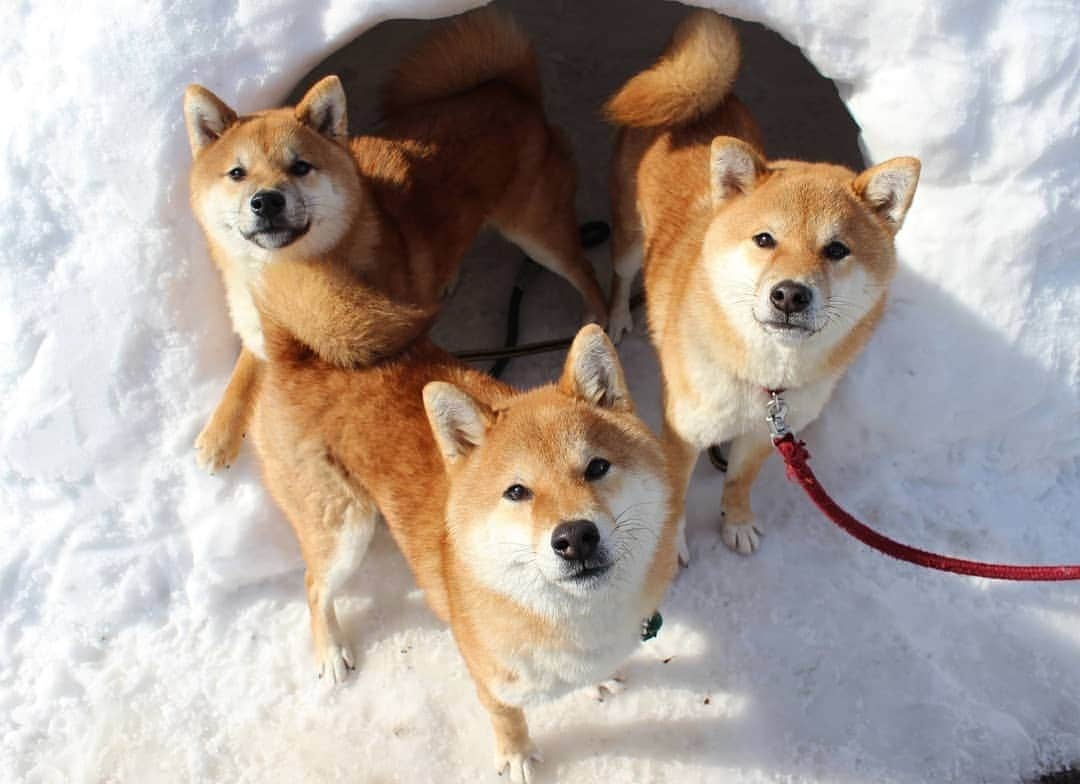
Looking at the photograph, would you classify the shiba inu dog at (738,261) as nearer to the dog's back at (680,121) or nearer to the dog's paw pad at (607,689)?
the dog's back at (680,121)

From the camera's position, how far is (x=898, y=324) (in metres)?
3.38

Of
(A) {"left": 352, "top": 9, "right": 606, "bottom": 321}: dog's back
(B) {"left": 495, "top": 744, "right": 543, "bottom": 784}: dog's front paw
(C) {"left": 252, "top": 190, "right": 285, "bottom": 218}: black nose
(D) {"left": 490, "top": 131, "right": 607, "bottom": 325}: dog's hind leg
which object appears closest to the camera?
(B) {"left": 495, "top": 744, "right": 543, "bottom": 784}: dog's front paw

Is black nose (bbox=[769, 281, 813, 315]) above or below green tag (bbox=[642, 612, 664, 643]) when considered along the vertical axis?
above

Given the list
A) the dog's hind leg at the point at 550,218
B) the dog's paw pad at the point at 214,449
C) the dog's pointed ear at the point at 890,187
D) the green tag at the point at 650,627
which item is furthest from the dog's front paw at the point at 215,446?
the dog's pointed ear at the point at 890,187

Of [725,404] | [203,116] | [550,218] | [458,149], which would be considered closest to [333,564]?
[725,404]

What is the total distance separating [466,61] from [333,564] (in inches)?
84.0

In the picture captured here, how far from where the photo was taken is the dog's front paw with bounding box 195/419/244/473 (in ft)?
10.9

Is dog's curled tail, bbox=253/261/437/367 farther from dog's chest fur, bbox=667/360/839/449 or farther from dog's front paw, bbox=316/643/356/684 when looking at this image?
dog's front paw, bbox=316/643/356/684

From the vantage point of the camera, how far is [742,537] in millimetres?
3391

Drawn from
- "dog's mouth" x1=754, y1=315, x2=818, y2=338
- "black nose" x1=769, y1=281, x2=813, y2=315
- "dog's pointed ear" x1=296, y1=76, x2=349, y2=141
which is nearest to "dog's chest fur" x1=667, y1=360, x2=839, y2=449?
"dog's mouth" x1=754, y1=315, x2=818, y2=338

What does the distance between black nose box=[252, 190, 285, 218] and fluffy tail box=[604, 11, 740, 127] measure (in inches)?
52.1

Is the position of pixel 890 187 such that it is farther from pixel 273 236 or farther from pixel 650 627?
pixel 273 236

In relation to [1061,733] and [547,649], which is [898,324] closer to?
[1061,733]

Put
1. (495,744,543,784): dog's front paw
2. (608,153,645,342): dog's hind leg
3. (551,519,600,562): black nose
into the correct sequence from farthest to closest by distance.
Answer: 1. (608,153,645,342): dog's hind leg
2. (495,744,543,784): dog's front paw
3. (551,519,600,562): black nose
